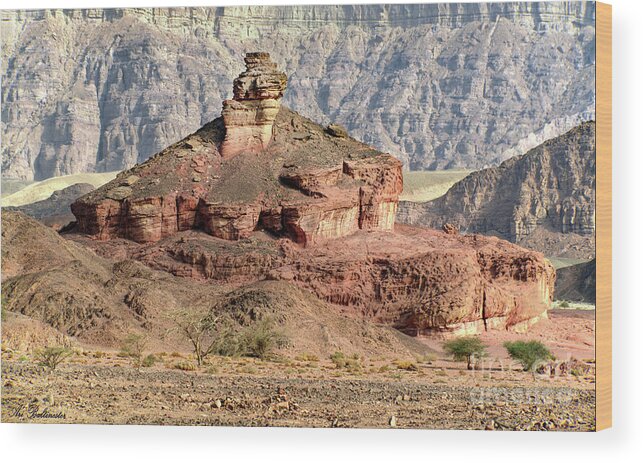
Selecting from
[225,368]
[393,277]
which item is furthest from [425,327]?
[225,368]

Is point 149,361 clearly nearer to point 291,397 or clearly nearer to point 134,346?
point 134,346

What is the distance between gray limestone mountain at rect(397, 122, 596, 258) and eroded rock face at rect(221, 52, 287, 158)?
1804 inches

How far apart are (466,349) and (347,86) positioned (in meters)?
74.9

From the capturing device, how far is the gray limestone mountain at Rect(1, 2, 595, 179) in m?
109

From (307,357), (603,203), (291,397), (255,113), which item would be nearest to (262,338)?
(307,357)

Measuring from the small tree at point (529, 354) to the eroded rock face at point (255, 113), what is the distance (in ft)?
45.5

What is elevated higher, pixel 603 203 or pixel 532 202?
pixel 532 202

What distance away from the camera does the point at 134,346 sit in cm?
4897

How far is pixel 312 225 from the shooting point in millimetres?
55594

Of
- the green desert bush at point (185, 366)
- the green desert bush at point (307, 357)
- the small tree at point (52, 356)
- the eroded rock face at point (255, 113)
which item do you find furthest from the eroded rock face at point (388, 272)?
the small tree at point (52, 356)

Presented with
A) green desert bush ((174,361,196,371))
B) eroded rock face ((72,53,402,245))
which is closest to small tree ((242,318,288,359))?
green desert bush ((174,361,196,371))

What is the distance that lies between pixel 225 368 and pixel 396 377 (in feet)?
16.1

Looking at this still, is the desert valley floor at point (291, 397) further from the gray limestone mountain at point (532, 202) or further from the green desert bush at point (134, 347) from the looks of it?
the gray limestone mountain at point (532, 202)

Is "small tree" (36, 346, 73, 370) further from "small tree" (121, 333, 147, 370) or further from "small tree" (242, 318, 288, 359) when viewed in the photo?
"small tree" (242, 318, 288, 359)
